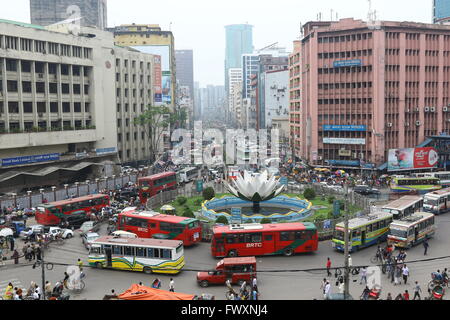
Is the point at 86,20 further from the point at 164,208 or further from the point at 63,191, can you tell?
the point at 164,208

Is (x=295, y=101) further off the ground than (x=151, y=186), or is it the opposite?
(x=295, y=101)

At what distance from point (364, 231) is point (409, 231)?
3.00 m

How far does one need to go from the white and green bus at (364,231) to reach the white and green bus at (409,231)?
1155 millimetres

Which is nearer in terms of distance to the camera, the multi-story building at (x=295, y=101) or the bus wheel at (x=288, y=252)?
the bus wheel at (x=288, y=252)

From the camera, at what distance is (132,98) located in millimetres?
79688

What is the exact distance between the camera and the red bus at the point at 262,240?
1181 inches

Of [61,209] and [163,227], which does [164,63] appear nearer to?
[61,209]

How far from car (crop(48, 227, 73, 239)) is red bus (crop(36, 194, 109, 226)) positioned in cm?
323

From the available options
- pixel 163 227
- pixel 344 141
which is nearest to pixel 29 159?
pixel 163 227

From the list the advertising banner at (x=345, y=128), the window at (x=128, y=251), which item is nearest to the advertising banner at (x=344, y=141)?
the advertising banner at (x=345, y=128)

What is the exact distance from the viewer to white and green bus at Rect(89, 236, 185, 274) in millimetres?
26594

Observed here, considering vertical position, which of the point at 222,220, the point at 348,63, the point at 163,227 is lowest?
the point at 222,220

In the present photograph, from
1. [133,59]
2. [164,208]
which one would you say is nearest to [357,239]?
[164,208]

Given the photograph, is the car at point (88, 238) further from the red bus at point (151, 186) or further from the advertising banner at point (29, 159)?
the advertising banner at point (29, 159)
